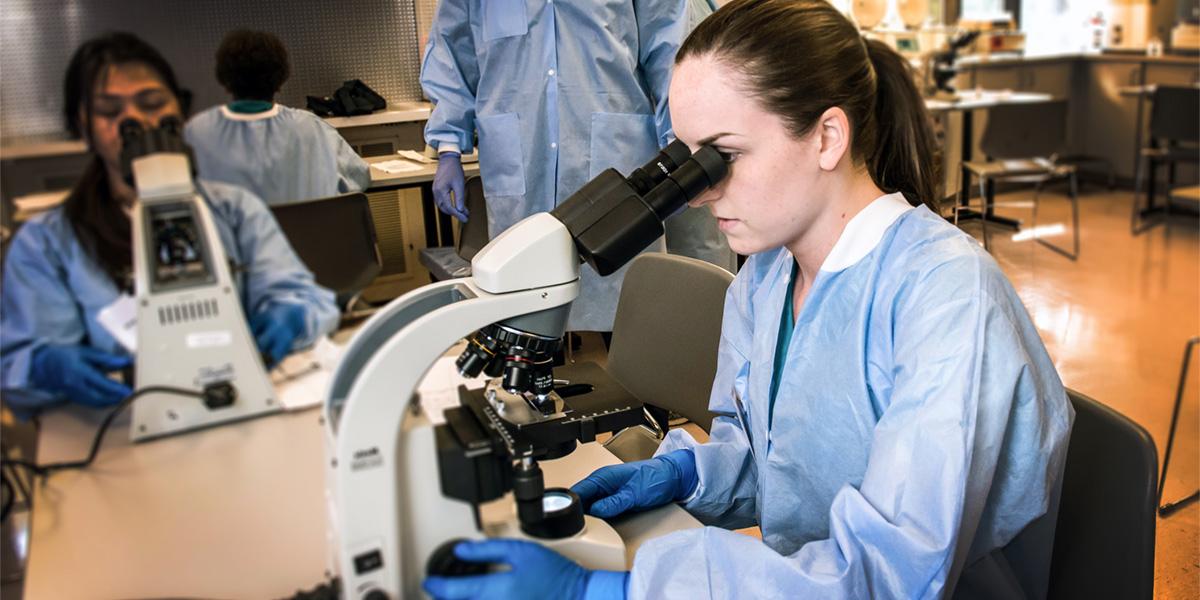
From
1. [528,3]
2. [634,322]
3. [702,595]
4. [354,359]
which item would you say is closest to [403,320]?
Answer: [354,359]

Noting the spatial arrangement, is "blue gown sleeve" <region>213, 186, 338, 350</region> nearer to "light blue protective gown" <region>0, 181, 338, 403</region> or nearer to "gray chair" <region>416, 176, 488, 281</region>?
"light blue protective gown" <region>0, 181, 338, 403</region>

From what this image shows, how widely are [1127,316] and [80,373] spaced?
146 inches

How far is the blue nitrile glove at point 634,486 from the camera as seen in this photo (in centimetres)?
116

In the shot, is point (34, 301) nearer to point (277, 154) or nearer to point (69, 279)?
point (69, 279)

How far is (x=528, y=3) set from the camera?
1197 mm

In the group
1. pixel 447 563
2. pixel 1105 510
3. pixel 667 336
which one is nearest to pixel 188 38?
pixel 447 563

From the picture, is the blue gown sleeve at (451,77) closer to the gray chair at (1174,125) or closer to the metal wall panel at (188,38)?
the metal wall panel at (188,38)

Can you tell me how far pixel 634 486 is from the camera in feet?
3.92

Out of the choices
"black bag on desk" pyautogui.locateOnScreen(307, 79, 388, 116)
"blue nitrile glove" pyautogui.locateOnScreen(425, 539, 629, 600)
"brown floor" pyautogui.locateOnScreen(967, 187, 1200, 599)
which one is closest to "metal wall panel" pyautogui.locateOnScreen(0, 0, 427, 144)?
"black bag on desk" pyautogui.locateOnScreen(307, 79, 388, 116)

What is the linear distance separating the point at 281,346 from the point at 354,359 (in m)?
0.06

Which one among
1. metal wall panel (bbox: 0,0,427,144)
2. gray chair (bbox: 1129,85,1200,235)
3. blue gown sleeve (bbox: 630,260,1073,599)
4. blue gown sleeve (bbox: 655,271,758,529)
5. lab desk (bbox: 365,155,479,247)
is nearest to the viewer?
metal wall panel (bbox: 0,0,427,144)

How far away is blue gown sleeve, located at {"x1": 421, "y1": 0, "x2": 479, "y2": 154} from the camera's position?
3.59 ft

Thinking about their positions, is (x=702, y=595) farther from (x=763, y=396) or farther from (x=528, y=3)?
(x=528, y=3)

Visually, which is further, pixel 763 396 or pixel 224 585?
pixel 763 396
